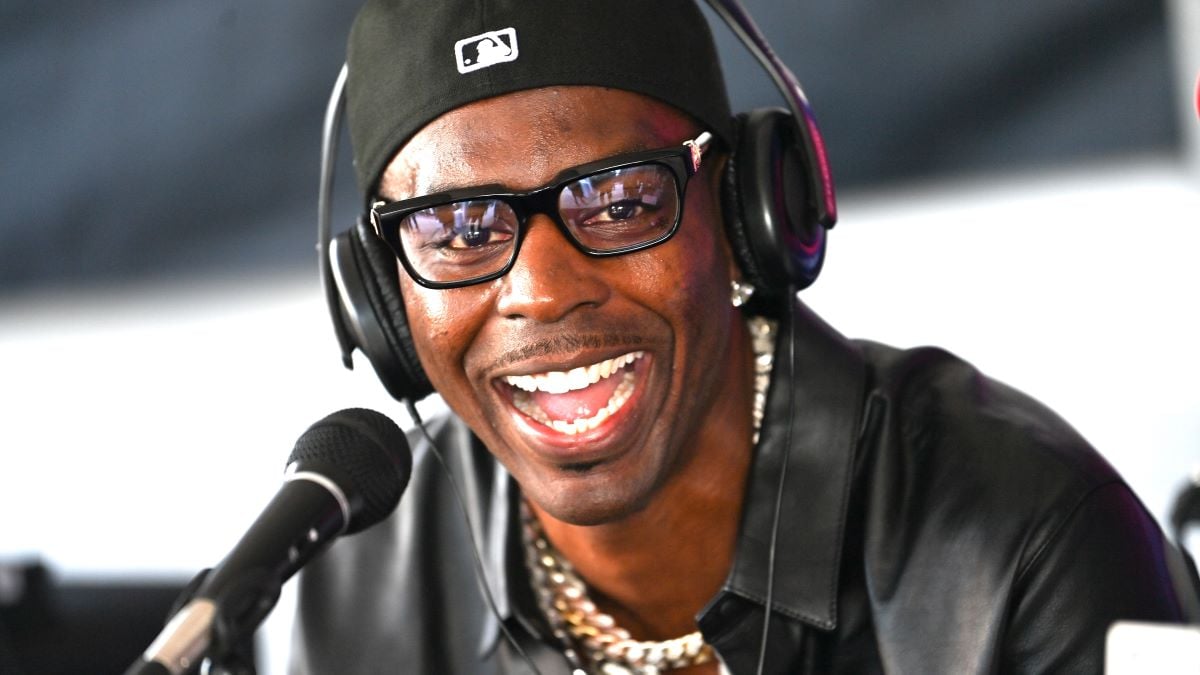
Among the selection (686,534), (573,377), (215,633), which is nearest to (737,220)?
(573,377)

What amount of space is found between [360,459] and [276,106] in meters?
1.63

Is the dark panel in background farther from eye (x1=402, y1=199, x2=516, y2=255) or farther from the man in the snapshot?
eye (x1=402, y1=199, x2=516, y2=255)

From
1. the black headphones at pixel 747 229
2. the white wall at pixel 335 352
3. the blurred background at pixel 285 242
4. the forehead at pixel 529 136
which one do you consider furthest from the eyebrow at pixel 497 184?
the white wall at pixel 335 352

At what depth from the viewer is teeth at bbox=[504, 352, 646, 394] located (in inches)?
62.5

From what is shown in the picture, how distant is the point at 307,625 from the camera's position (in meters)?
1.94

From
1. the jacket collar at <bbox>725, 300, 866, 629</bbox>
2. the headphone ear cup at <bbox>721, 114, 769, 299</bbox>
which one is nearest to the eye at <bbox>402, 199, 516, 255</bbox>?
the headphone ear cup at <bbox>721, 114, 769, 299</bbox>

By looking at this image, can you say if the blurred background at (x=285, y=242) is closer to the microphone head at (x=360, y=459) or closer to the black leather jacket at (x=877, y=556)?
the black leather jacket at (x=877, y=556)

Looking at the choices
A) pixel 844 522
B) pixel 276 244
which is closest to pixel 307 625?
pixel 844 522

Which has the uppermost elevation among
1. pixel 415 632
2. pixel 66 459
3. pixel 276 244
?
pixel 276 244

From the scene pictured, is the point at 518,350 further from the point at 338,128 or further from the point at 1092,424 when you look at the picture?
the point at 1092,424

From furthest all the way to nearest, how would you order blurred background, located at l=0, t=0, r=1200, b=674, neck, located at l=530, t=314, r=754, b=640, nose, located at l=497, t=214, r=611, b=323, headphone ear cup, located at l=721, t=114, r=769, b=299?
blurred background, located at l=0, t=0, r=1200, b=674
neck, located at l=530, t=314, r=754, b=640
headphone ear cup, located at l=721, t=114, r=769, b=299
nose, located at l=497, t=214, r=611, b=323

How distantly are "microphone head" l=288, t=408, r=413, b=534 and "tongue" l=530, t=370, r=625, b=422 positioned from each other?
364 millimetres

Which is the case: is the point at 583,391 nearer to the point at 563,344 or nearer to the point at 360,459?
the point at 563,344

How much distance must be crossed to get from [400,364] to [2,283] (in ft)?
5.19
